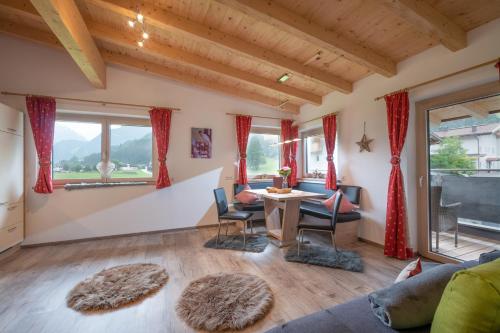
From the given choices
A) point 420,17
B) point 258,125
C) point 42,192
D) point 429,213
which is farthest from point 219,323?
point 258,125

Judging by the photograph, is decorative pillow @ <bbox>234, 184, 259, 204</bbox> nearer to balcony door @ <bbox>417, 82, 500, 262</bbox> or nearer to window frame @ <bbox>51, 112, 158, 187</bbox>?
window frame @ <bbox>51, 112, 158, 187</bbox>

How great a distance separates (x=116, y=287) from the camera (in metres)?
2.27

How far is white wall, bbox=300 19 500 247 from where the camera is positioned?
2.38m

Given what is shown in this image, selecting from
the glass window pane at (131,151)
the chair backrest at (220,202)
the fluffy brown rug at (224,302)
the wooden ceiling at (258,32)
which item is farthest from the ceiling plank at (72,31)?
the fluffy brown rug at (224,302)

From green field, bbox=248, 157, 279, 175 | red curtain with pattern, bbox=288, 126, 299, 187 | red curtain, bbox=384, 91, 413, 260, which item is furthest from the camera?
green field, bbox=248, 157, 279, 175

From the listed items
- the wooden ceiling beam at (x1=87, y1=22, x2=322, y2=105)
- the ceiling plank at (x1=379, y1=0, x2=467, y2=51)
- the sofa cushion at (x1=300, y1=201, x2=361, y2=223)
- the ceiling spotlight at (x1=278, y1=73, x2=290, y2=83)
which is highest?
the wooden ceiling beam at (x1=87, y1=22, x2=322, y2=105)

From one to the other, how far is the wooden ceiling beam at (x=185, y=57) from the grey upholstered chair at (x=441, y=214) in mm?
2570

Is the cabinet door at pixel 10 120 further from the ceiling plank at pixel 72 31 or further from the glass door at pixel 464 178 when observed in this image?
the glass door at pixel 464 178

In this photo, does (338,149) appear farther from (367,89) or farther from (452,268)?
(452,268)

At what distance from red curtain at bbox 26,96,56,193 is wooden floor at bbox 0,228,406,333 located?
3.35 ft

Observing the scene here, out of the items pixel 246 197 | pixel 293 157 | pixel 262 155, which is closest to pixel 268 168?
pixel 262 155

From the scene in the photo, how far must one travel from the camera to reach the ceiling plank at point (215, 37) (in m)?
2.58

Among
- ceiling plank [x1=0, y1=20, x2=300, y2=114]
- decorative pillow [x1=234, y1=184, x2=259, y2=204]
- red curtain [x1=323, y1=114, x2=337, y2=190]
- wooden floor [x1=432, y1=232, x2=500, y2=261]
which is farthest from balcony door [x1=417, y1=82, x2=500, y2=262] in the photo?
ceiling plank [x1=0, y1=20, x2=300, y2=114]

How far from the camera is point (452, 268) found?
1.11 m
